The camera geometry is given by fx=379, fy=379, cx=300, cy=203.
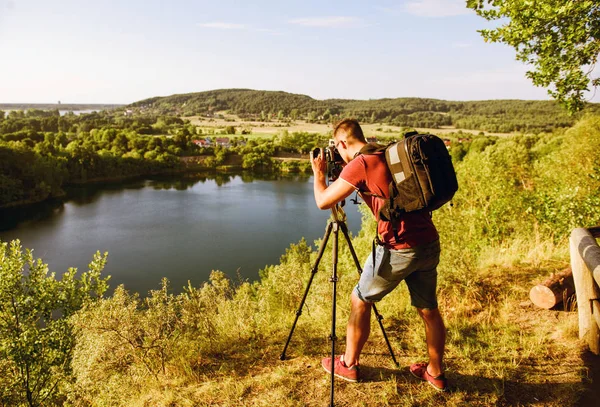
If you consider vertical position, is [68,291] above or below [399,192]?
below

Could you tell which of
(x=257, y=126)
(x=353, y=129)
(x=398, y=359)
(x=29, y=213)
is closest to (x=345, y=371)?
(x=398, y=359)

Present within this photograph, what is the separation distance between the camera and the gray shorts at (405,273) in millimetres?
2061

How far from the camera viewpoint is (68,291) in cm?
629

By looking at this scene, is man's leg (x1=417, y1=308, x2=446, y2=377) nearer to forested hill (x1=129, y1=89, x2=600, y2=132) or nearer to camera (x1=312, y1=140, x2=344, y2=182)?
camera (x1=312, y1=140, x2=344, y2=182)

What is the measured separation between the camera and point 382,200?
2.05m

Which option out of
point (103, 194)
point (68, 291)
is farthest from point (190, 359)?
point (103, 194)

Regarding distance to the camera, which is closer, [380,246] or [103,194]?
[380,246]

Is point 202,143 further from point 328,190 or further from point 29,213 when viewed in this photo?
point 328,190

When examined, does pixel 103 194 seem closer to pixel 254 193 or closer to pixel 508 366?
pixel 254 193

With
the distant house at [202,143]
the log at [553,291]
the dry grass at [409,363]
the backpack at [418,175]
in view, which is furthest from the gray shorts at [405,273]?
the distant house at [202,143]

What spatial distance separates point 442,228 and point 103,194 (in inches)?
1658

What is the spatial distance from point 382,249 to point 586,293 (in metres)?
1.56

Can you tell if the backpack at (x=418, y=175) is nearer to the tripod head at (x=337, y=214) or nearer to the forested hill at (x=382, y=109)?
the tripod head at (x=337, y=214)

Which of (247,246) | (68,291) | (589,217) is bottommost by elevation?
(247,246)
